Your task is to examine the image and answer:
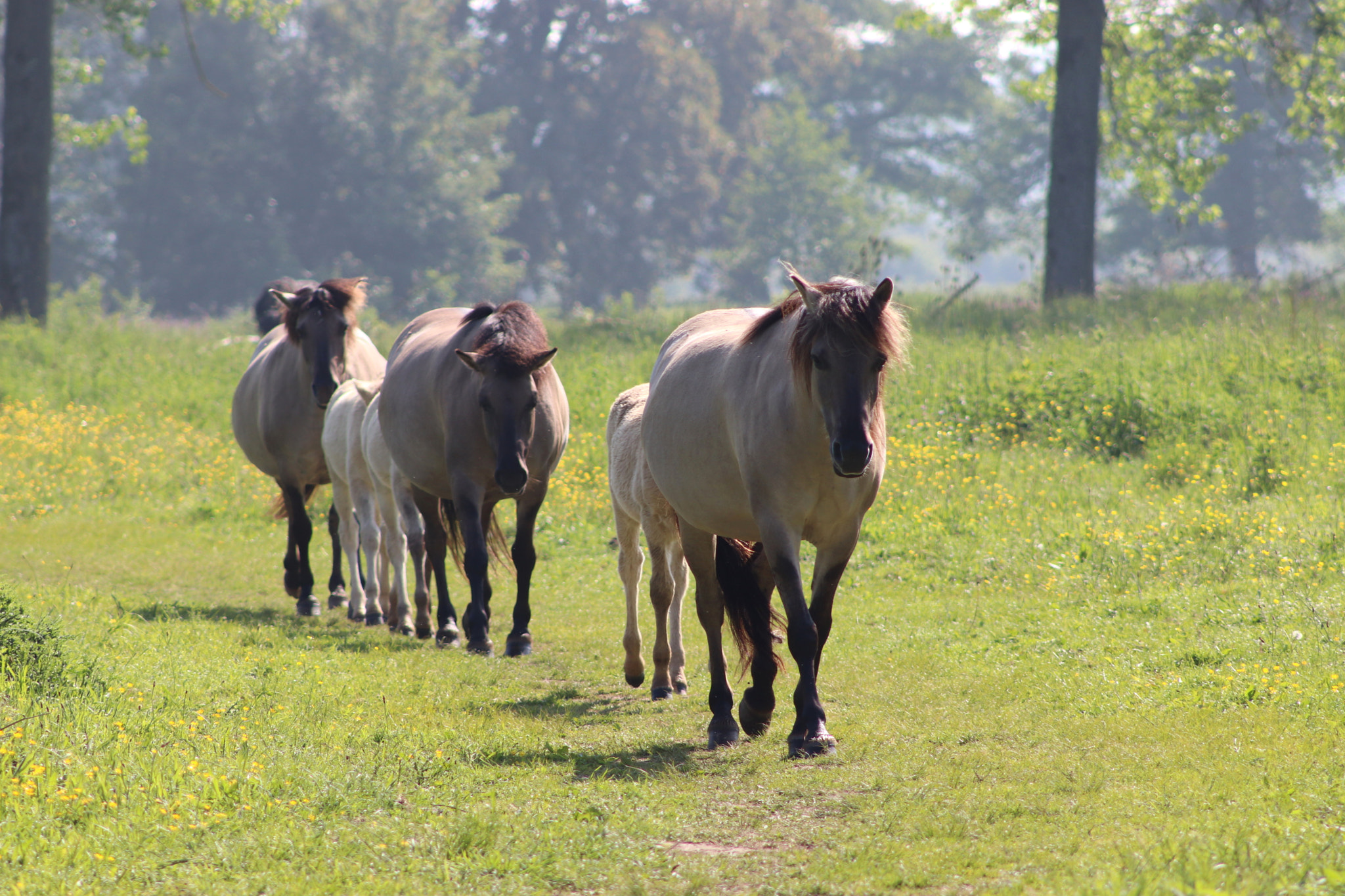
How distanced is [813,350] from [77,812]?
3319 millimetres

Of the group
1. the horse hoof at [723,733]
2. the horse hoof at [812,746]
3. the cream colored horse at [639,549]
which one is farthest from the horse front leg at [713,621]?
the cream colored horse at [639,549]

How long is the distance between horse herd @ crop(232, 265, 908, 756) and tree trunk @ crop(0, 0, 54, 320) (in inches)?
487

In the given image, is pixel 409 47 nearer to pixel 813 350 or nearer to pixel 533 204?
pixel 533 204

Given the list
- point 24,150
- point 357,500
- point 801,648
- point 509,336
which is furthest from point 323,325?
point 24,150

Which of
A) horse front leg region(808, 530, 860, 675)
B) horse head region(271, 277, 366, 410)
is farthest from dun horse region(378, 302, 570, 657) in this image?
horse front leg region(808, 530, 860, 675)

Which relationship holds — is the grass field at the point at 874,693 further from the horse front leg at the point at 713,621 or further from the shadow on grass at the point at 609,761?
the horse front leg at the point at 713,621

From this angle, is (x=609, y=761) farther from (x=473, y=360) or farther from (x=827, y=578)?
(x=473, y=360)

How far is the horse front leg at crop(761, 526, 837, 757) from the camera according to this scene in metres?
5.33

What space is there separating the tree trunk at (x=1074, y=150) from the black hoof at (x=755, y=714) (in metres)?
15.0

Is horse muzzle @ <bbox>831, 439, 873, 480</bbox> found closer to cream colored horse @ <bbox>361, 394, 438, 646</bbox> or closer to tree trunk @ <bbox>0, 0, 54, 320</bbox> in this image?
cream colored horse @ <bbox>361, 394, 438, 646</bbox>

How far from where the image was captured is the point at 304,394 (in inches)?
426

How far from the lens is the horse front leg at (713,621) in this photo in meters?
5.82

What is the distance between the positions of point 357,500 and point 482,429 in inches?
93.3

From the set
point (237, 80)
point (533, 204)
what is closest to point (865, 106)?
point (533, 204)
